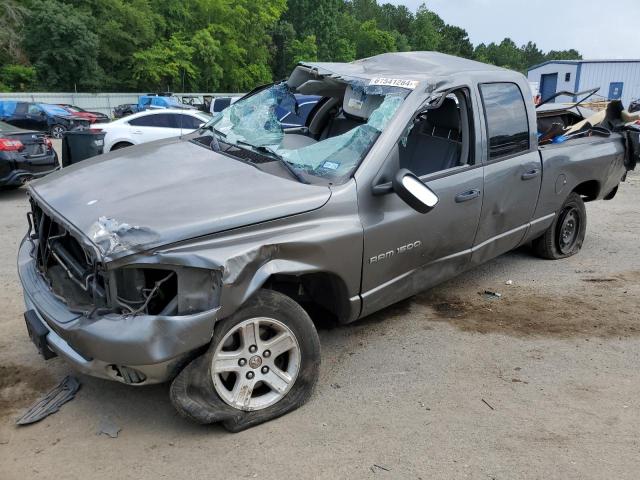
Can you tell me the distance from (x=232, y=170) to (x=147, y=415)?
4.93ft

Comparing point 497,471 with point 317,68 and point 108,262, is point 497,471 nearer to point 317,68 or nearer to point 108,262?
point 108,262

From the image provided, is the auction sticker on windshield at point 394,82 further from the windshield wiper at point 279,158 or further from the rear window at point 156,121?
the rear window at point 156,121

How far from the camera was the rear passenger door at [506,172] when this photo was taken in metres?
4.15

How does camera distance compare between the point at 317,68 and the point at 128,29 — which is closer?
the point at 317,68

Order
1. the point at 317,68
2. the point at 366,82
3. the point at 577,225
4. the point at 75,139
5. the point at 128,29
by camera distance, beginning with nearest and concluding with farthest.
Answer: the point at 366,82 → the point at 317,68 → the point at 577,225 → the point at 75,139 → the point at 128,29

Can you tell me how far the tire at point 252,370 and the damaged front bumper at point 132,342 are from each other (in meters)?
0.13

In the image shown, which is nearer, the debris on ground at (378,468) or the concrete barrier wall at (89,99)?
the debris on ground at (378,468)

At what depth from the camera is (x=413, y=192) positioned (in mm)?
3053

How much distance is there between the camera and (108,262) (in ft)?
8.04

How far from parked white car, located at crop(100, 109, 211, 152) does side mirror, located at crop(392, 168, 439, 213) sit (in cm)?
937

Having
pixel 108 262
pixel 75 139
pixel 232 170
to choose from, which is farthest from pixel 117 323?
pixel 75 139

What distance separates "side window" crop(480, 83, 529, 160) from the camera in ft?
13.7

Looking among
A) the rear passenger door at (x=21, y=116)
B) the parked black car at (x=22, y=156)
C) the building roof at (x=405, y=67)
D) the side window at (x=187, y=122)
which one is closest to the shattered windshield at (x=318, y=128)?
the building roof at (x=405, y=67)

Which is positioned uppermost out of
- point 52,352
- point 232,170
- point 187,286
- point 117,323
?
point 232,170
